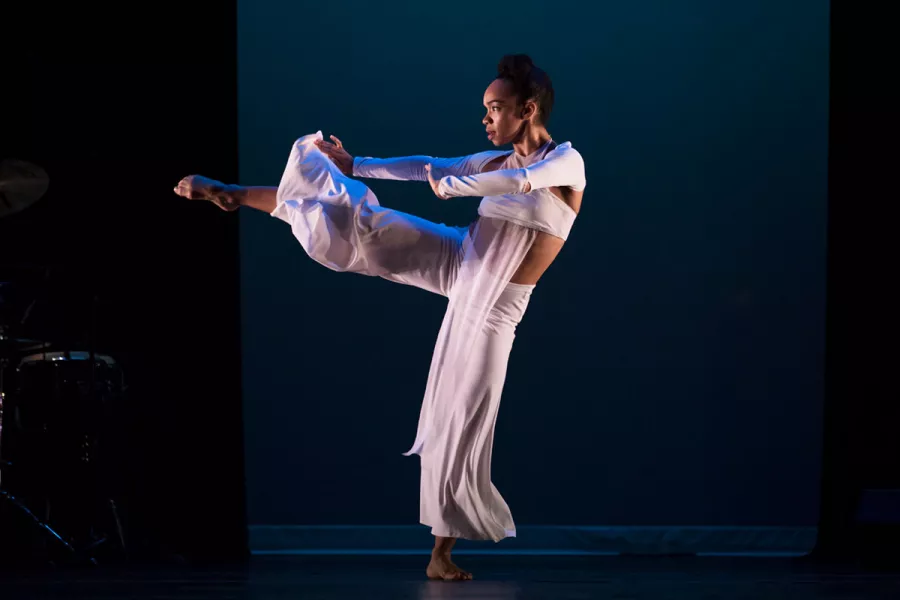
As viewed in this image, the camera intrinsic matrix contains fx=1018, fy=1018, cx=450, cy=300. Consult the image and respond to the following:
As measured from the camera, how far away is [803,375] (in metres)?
4.03

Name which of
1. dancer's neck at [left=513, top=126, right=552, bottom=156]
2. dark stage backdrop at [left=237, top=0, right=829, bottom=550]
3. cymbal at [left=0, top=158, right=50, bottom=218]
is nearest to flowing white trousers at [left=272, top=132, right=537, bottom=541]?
dancer's neck at [left=513, top=126, right=552, bottom=156]

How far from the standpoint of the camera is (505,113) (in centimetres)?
288

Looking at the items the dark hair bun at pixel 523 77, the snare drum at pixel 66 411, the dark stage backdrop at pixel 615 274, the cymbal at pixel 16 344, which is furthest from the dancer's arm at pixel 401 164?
the cymbal at pixel 16 344

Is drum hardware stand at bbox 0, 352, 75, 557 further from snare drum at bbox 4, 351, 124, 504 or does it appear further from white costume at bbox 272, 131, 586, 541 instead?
white costume at bbox 272, 131, 586, 541

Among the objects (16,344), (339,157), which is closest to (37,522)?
(16,344)

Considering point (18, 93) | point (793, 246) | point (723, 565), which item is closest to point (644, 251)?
point (793, 246)

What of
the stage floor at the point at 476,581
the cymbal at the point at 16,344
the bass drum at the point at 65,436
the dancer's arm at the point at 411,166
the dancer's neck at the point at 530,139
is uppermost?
Answer: the dancer's neck at the point at 530,139

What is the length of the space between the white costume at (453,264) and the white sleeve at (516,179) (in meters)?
0.03

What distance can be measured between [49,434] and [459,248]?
5.84 feet

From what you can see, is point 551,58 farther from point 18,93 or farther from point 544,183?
point 18,93

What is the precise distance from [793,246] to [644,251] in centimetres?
60

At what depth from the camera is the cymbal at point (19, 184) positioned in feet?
12.8

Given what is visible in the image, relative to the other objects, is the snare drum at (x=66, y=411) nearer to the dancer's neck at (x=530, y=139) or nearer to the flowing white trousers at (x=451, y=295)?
the flowing white trousers at (x=451, y=295)

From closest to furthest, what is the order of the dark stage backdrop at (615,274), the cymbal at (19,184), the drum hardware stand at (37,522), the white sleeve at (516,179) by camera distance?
the white sleeve at (516,179), the drum hardware stand at (37,522), the cymbal at (19,184), the dark stage backdrop at (615,274)
